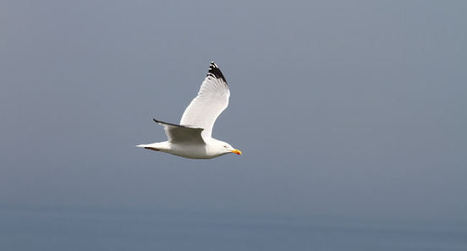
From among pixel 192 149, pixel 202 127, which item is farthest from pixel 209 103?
pixel 192 149

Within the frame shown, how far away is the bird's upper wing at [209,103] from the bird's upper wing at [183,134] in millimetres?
1643

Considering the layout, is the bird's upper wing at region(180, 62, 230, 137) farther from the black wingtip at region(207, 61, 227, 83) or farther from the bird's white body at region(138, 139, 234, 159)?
the bird's white body at region(138, 139, 234, 159)

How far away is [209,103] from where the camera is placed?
1686cm

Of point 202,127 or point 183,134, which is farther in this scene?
point 202,127

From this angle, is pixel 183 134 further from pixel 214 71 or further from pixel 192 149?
pixel 214 71

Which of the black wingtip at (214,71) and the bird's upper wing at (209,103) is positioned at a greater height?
the black wingtip at (214,71)

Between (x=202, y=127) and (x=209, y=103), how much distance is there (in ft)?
3.08

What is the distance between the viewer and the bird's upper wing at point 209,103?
53.6ft

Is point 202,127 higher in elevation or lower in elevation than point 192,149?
higher

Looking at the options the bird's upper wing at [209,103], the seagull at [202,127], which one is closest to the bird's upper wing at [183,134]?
the seagull at [202,127]

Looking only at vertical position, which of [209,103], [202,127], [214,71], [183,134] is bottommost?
[183,134]

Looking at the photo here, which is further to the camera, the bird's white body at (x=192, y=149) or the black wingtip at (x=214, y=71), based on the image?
the black wingtip at (x=214, y=71)

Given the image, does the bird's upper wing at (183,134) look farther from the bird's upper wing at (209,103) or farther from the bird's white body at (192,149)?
the bird's upper wing at (209,103)

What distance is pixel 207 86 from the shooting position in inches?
679
